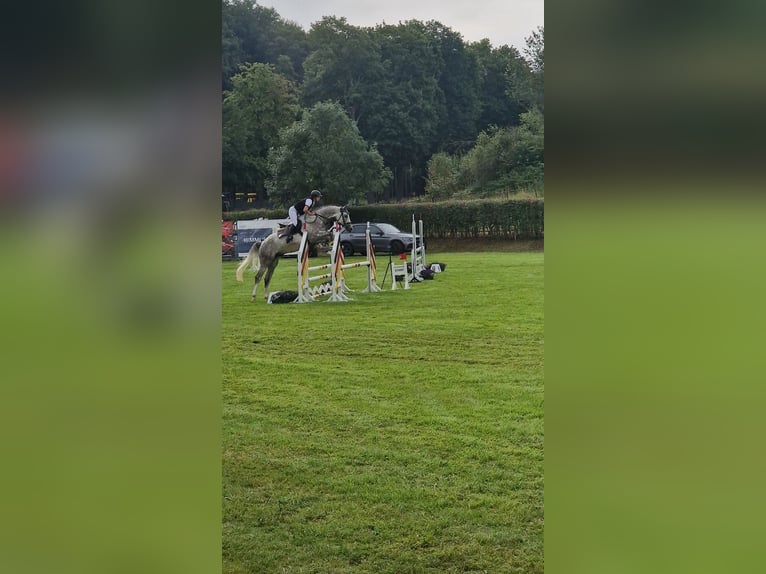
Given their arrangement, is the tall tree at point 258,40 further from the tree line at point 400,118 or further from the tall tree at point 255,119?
the tree line at point 400,118

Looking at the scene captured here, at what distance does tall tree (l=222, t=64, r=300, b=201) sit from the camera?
1773cm

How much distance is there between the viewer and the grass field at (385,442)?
2766 millimetres

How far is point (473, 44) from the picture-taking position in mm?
14555

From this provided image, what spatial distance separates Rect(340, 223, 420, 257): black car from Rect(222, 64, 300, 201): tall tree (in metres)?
3.09

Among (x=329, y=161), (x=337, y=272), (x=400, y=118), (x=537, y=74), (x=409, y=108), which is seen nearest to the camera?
(x=537, y=74)

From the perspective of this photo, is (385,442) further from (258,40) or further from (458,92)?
(258,40)

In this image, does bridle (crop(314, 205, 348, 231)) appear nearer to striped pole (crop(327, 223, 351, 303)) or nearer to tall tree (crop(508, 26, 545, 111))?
striped pole (crop(327, 223, 351, 303))

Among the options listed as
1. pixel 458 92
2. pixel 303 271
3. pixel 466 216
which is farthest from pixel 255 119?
pixel 303 271

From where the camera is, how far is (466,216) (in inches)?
681

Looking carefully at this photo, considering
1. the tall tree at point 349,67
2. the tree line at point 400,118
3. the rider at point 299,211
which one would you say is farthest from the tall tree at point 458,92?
the rider at point 299,211

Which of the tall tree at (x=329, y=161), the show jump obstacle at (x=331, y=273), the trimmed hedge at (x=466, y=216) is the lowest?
the show jump obstacle at (x=331, y=273)

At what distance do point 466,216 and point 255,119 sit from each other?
5.60 metres

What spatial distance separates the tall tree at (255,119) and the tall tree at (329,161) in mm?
3668
